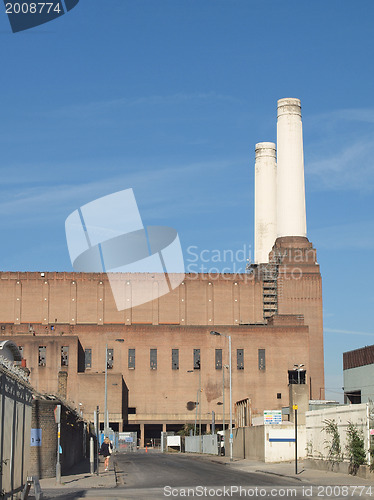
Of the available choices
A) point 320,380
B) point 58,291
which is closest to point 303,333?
point 320,380

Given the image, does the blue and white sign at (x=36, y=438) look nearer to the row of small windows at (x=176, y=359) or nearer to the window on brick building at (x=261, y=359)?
the row of small windows at (x=176, y=359)

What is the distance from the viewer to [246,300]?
124875mm

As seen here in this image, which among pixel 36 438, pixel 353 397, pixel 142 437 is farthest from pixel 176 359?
pixel 36 438

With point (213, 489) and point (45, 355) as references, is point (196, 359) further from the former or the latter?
point (213, 489)

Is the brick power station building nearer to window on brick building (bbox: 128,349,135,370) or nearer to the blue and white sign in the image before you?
window on brick building (bbox: 128,349,135,370)

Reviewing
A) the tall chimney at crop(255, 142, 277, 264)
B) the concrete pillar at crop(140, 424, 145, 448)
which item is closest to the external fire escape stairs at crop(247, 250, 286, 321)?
the tall chimney at crop(255, 142, 277, 264)

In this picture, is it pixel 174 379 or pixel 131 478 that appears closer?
pixel 131 478

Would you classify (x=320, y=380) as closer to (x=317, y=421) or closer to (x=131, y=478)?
(x=317, y=421)

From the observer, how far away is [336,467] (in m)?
34.7

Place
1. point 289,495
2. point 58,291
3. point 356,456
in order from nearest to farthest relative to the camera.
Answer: point 289,495, point 356,456, point 58,291

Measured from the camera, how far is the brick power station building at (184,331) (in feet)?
356

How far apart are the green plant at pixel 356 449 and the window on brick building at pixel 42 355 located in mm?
79702

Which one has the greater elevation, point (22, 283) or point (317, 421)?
point (22, 283)

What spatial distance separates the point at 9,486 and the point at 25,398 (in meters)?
3.11
